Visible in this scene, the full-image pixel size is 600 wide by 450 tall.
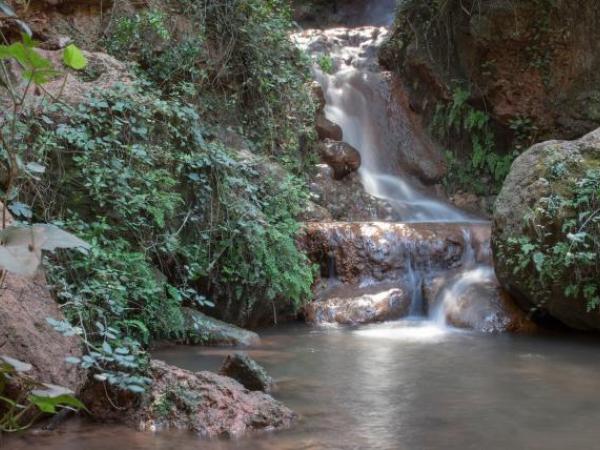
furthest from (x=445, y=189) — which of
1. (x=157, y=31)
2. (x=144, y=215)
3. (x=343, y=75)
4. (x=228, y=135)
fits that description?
(x=144, y=215)

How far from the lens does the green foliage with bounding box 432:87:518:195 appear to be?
513 inches

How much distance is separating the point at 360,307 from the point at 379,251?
1042mm

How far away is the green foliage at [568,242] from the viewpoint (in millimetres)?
6754

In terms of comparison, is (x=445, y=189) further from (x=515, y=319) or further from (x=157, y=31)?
(x=157, y=31)

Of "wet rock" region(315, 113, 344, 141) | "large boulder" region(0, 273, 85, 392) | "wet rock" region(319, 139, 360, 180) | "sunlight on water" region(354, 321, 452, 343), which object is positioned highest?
"wet rock" region(315, 113, 344, 141)

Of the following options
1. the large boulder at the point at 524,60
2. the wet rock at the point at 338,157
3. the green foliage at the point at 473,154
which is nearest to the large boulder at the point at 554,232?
the wet rock at the point at 338,157

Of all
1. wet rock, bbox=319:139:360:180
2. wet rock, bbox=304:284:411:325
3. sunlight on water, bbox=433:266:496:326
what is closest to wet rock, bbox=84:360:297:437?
wet rock, bbox=304:284:411:325

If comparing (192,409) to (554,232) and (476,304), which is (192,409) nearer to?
(554,232)

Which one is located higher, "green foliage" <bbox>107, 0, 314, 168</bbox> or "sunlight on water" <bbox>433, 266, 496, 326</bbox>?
"green foliage" <bbox>107, 0, 314, 168</bbox>

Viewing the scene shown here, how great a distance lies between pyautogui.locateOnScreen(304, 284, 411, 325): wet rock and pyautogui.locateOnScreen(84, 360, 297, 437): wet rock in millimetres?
4204

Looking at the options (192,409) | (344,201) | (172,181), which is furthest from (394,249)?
(192,409)

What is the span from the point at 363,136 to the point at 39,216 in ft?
30.2

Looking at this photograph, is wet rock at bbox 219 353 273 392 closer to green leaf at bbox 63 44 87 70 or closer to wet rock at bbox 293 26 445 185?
green leaf at bbox 63 44 87 70

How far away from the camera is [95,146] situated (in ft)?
18.2
